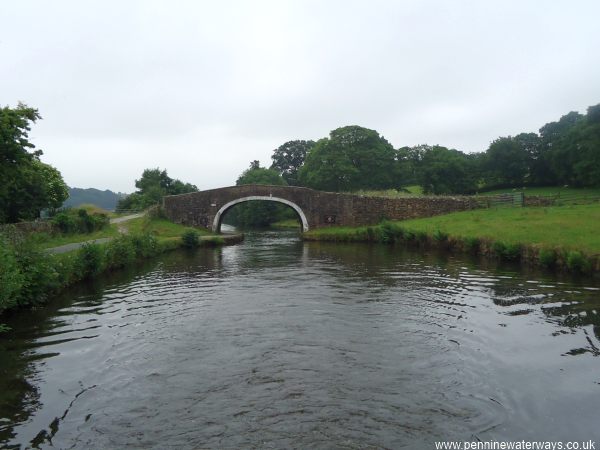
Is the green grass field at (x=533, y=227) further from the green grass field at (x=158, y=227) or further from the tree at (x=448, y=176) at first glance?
the green grass field at (x=158, y=227)

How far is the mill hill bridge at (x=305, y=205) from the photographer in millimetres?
45094

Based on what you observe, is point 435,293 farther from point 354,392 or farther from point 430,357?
point 354,392

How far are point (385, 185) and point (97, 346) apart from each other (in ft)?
185

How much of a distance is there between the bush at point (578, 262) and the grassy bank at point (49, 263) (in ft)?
65.1

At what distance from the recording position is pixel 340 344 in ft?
36.0

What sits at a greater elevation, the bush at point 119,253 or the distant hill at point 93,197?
the distant hill at point 93,197

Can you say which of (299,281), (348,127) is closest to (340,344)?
(299,281)

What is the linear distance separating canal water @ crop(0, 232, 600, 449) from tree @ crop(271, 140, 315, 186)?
83078 mm

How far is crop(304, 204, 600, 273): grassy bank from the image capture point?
20.1 m

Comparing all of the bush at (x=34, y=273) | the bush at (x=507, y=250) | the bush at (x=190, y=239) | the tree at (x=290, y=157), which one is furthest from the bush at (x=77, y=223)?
the tree at (x=290, y=157)

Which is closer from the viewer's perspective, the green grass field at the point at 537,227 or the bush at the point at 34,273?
the bush at the point at 34,273

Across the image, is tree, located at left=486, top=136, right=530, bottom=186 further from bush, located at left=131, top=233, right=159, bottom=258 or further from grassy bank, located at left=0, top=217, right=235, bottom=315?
bush, located at left=131, top=233, right=159, bottom=258

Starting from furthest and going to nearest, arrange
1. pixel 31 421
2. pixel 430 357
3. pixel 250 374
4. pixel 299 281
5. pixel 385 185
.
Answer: pixel 385 185
pixel 299 281
pixel 430 357
pixel 250 374
pixel 31 421

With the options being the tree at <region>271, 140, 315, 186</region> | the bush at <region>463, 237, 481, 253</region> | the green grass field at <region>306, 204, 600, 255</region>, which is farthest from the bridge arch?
the tree at <region>271, 140, 315, 186</region>
